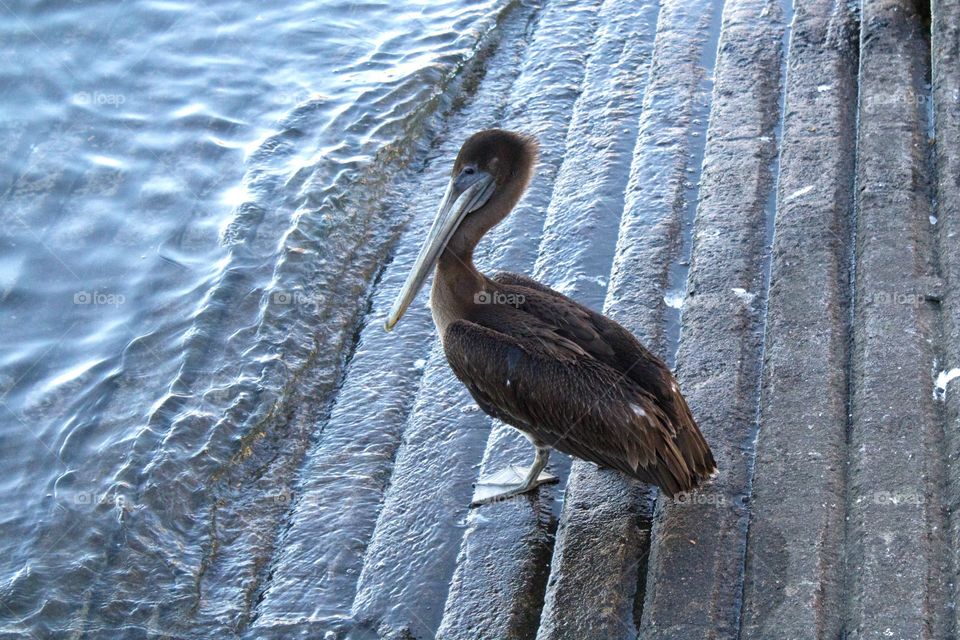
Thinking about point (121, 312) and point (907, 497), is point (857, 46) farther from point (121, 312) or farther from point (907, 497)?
point (121, 312)

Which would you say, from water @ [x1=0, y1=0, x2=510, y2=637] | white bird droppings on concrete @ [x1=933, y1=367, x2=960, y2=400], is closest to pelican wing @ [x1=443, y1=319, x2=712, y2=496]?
white bird droppings on concrete @ [x1=933, y1=367, x2=960, y2=400]

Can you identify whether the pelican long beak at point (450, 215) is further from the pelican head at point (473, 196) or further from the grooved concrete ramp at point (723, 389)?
the grooved concrete ramp at point (723, 389)

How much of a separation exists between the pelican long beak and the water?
127 cm

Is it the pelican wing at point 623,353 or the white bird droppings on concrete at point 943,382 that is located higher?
the pelican wing at point 623,353

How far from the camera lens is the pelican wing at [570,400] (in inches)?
183

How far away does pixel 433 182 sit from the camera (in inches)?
321

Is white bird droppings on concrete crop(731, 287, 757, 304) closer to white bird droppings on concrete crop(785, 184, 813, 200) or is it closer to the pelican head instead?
white bird droppings on concrete crop(785, 184, 813, 200)

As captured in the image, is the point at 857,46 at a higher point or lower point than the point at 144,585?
lower

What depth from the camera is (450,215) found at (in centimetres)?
534

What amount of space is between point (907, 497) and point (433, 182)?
15.3 ft

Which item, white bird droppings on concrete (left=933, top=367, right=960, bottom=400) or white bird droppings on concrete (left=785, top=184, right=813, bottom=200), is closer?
white bird droppings on concrete (left=933, top=367, right=960, bottom=400)

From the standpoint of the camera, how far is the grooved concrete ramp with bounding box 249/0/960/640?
14.4ft

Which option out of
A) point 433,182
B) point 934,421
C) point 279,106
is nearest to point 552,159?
point 433,182

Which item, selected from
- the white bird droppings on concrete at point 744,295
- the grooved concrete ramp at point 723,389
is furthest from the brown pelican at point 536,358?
the white bird droppings on concrete at point 744,295
